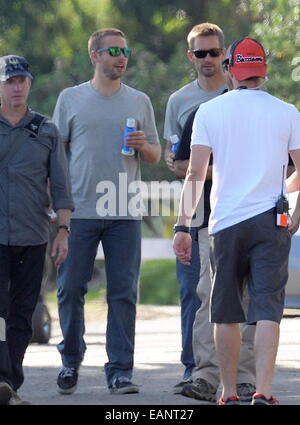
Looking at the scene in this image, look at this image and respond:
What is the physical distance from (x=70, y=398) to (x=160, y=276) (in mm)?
15141

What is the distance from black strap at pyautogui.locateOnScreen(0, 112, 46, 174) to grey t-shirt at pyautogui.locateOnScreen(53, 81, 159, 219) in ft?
2.96

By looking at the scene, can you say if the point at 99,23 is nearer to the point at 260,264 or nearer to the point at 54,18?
the point at 54,18

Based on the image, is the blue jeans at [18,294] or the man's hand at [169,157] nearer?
the blue jeans at [18,294]

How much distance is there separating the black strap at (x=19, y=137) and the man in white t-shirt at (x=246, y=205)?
1116mm

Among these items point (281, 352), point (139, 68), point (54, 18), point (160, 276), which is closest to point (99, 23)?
point (54, 18)

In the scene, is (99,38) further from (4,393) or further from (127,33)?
(127,33)

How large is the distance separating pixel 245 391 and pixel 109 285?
49.3 inches

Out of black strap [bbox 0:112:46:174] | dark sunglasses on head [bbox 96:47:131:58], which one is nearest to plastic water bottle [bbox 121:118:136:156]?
dark sunglasses on head [bbox 96:47:131:58]

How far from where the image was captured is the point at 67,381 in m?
9.35

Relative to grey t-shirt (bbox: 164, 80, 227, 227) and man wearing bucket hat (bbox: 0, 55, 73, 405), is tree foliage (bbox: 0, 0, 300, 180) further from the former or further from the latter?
man wearing bucket hat (bbox: 0, 55, 73, 405)

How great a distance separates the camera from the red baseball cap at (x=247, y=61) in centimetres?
796

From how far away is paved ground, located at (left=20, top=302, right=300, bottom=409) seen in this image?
8.91m

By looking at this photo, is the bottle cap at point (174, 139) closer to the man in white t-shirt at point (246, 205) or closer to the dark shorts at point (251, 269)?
the man in white t-shirt at point (246, 205)

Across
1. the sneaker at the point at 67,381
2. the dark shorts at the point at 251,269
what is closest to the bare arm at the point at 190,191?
the dark shorts at the point at 251,269
